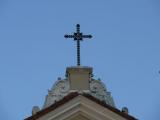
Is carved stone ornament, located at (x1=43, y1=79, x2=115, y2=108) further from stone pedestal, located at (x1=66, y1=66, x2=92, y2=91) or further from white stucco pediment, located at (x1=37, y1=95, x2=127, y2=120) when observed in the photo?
white stucco pediment, located at (x1=37, y1=95, x2=127, y2=120)

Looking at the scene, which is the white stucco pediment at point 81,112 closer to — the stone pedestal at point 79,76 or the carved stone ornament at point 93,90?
the stone pedestal at point 79,76

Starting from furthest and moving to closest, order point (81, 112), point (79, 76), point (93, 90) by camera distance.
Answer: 1. point (93, 90)
2. point (79, 76)
3. point (81, 112)

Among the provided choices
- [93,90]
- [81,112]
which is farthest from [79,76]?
[93,90]

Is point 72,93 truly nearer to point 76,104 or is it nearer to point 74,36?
point 76,104

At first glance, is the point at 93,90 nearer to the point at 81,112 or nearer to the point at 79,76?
the point at 79,76

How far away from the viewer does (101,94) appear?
3130cm

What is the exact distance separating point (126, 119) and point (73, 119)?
1.43 meters

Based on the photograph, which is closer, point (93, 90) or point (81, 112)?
point (81, 112)

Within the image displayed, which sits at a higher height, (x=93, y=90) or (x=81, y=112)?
(x=81, y=112)

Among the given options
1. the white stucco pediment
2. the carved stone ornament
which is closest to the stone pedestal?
the white stucco pediment

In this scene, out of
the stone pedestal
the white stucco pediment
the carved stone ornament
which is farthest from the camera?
the carved stone ornament

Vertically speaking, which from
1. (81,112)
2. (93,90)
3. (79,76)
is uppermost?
(79,76)

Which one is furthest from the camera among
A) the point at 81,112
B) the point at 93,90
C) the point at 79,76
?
the point at 93,90

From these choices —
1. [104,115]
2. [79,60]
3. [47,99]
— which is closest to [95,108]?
[104,115]
